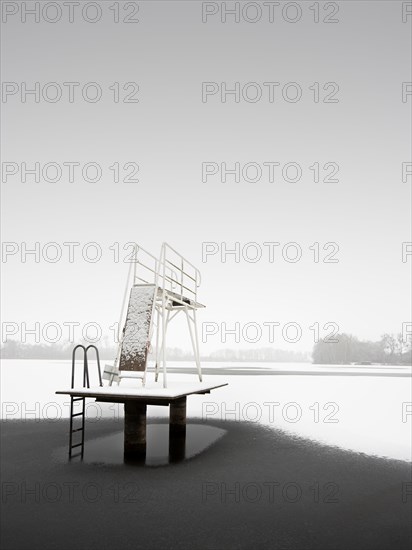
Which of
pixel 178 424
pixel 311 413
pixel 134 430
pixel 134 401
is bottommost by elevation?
pixel 311 413

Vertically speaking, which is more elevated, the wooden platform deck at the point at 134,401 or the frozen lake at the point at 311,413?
the wooden platform deck at the point at 134,401

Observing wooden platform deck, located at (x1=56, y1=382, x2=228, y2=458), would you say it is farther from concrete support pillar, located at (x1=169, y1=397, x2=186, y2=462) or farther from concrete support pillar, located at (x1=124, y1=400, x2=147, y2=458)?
concrete support pillar, located at (x1=169, y1=397, x2=186, y2=462)

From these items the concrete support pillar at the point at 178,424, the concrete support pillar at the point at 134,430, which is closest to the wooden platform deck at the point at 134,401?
the concrete support pillar at the point at 134,430

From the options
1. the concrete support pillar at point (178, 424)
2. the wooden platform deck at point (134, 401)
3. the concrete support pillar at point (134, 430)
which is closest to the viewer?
the wooden platform deck at point (134, 401)

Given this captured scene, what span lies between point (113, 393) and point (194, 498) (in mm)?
3739

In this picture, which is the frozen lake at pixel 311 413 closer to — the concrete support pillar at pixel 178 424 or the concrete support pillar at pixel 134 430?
the concrete support pillar at pixel 178 424

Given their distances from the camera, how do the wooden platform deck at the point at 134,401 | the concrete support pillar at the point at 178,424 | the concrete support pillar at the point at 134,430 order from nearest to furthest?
the wooden platform deck at the point at 134,401 → the concrete support pillar at the point at 134,430 → the concrete support pillar at the point at 178,424

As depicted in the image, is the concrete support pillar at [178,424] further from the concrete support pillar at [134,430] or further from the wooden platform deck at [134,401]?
the concrete support pillar at [134,430]

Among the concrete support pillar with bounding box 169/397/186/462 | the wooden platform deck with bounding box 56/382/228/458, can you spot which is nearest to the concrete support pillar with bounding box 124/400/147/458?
the wooden platform deck with bounding box 56/382/228/458

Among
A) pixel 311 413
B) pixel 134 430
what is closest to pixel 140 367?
pixel 134 430

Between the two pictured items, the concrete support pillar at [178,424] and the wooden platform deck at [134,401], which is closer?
the wooden platform deck at [134,401]

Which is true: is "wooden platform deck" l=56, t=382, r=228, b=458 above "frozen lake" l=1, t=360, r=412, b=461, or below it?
above

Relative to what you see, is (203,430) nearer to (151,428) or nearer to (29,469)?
(151,428)

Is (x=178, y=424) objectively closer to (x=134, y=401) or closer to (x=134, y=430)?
(x=134, y=430)
